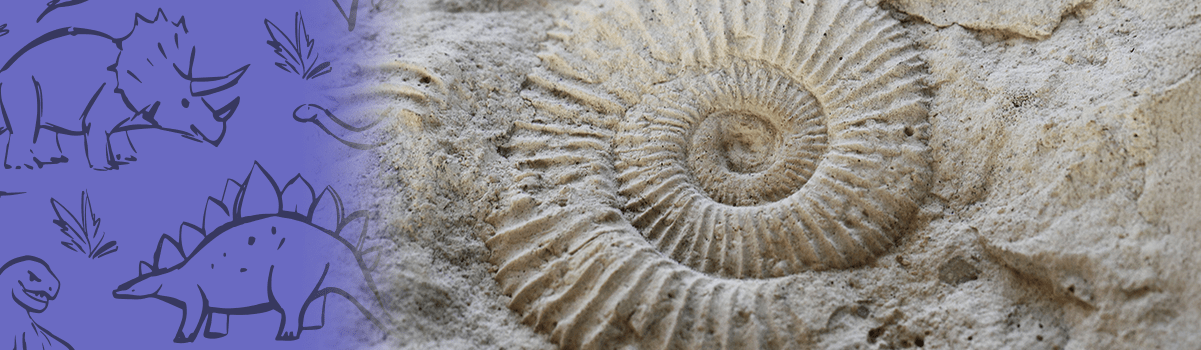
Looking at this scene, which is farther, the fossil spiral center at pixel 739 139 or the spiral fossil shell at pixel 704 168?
the fossil spiral center at pixel 739 139

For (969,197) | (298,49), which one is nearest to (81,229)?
(298,49)

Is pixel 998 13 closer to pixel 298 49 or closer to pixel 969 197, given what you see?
pixel 969 197

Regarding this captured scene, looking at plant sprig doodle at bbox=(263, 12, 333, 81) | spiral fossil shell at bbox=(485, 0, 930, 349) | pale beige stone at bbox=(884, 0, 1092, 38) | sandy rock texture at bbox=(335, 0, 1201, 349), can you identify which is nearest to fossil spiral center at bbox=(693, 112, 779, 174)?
spiral fossil shell at bbox=(485, 0, 930, 349)

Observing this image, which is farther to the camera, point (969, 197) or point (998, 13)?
point (998, 13)

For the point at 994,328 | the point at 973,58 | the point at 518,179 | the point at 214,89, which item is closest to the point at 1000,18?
the point at 973,58

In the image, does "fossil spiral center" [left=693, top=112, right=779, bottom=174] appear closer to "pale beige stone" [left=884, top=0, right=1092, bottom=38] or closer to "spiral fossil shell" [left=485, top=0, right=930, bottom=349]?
"spiral fossil shell" [left=485, top=0, right=930, bottom=349]

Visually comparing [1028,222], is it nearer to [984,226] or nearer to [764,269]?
[984,226]

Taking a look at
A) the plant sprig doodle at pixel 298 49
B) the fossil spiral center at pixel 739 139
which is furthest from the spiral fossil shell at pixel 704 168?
the plant sprig doodle at pixel 298 49

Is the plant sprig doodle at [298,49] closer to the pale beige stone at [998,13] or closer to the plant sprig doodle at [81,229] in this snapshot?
the plant sprig doodle at [81,229]
